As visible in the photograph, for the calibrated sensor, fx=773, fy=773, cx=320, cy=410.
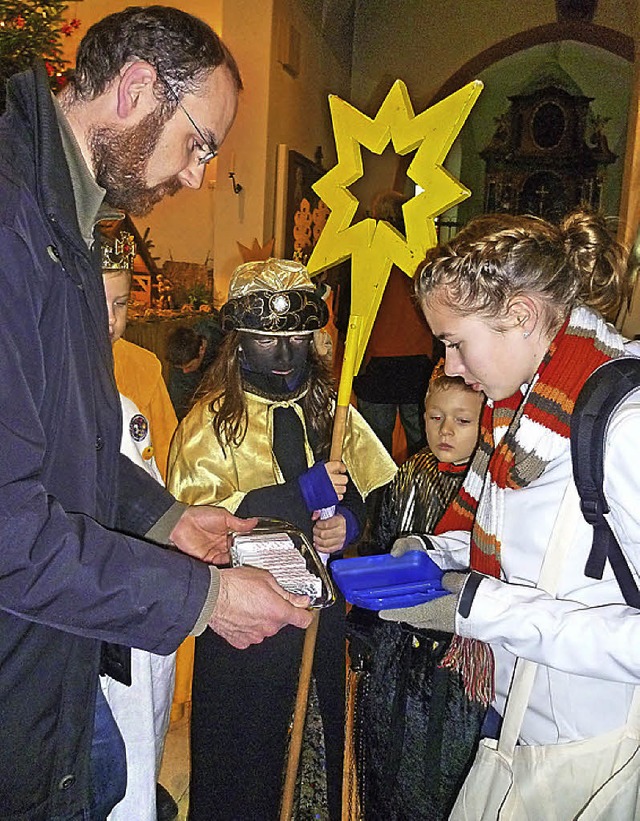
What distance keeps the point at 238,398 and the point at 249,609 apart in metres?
0.86

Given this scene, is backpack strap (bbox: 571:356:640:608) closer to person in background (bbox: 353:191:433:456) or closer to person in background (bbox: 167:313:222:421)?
person in background (bbox: 167:313:222:421)

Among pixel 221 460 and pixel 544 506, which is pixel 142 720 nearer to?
pixel 221 460

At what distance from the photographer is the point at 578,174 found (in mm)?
10477

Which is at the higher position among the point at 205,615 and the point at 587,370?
the point at 587,370

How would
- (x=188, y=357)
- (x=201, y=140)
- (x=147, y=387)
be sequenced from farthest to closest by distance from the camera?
(x=188, y=357), (x=147, y=387), (x=201, y=140)

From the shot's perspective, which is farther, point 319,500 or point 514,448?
point 319,500

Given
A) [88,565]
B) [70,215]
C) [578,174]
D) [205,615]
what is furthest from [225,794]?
[578,174]

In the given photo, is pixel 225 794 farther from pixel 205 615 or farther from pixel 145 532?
pixel 205 615

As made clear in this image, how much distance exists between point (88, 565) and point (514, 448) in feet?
2.35

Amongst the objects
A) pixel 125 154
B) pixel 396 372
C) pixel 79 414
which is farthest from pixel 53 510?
pixel 396 372

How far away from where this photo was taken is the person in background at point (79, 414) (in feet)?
3.47

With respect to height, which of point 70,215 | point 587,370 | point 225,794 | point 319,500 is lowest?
point 225,794

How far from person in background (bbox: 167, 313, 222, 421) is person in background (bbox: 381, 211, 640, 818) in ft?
7.26

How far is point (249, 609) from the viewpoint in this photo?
1.25 meters
